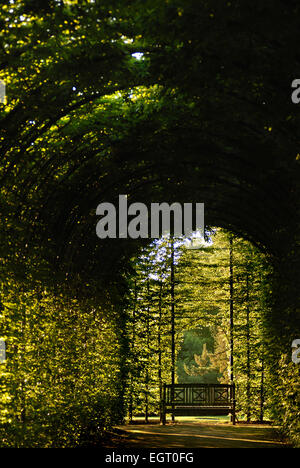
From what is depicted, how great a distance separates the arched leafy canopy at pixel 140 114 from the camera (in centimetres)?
564

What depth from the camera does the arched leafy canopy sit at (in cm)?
564

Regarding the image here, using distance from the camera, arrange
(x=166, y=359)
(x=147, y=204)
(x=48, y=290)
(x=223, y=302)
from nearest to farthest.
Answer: (x=48, y=290), (x=147, y=204), (x=166, y=359), (x=223, y=302)

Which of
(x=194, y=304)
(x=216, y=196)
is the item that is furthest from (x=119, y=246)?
(x=194, y=304)

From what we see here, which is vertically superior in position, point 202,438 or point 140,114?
point 140,114

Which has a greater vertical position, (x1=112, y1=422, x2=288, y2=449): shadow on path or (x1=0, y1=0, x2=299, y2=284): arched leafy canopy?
(x1=0, y1=0, x2=299, y2=284): arched leafy canopy

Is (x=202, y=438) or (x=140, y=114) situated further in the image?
(x=202, y=438)

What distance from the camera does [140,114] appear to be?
29.3 ft

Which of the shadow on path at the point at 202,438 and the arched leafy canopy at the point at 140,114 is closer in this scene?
the arched leafy canopy at the point at 140,114

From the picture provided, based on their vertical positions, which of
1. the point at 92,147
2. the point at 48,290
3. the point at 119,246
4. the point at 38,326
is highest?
the point at 92,147

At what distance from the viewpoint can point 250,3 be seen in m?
5.22

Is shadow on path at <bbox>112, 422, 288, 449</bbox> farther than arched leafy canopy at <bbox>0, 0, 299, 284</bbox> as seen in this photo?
Yes

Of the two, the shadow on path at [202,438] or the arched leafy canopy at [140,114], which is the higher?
the arched leafy canopy at [140,114]
